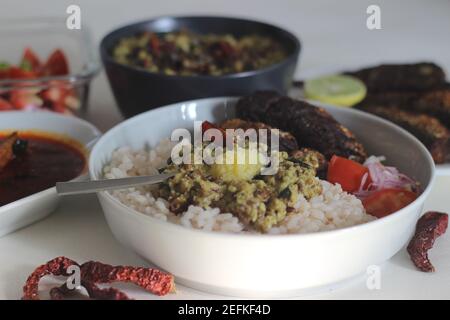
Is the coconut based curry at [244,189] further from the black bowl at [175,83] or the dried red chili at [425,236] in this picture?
the black bowl at [175,83]

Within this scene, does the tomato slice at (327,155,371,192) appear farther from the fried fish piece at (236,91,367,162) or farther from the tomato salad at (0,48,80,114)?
the tomato salad at (0,48,80,114)

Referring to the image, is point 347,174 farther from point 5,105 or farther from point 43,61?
point 43,61

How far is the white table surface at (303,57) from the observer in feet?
5.16

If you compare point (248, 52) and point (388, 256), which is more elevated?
point (248, 52)

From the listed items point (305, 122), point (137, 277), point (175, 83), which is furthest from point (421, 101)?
point (137, 277)

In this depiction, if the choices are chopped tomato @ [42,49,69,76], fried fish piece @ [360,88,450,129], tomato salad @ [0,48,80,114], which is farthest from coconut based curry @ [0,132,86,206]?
fried fish piece @ [360,88,450,129]

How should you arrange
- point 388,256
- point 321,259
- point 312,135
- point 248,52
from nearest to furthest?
point 321,259 → point 388,256 → point 312,135 → point 248,52

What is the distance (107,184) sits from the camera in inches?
62.6

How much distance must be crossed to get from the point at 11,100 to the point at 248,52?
31.0 inches

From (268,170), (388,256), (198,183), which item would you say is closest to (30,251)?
(198,183)

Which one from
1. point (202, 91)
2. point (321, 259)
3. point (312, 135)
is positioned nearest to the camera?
point (321, 259)

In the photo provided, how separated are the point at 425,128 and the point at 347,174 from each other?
16.7 inches
